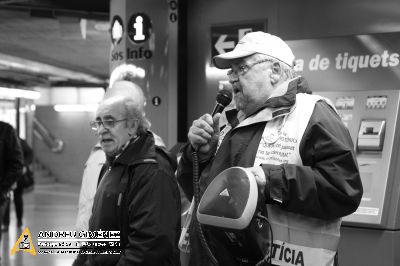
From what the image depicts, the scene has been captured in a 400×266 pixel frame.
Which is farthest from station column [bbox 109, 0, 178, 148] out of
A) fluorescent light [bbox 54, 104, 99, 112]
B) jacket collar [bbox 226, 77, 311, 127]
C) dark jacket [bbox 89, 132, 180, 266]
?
fluorescent light [bbox 54, 104, 99, 112]

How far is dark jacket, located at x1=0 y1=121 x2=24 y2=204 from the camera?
5254 millimetres

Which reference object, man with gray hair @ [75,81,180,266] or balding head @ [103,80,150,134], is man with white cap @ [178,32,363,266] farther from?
balding head @ [103,80,150,134]

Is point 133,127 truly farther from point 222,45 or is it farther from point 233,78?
point 222,45

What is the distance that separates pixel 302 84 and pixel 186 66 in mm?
3096

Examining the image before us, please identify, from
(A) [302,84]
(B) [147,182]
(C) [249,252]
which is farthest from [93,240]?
(A) [302,84]

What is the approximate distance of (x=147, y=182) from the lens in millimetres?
2303

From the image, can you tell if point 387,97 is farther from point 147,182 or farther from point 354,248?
point 147,182

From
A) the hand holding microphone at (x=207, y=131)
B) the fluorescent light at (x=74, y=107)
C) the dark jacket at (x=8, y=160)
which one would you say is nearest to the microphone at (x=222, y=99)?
the hand holding microphone at (x=207, y=131)

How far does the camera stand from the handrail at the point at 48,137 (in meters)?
19.3

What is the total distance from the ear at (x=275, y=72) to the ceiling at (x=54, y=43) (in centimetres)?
520

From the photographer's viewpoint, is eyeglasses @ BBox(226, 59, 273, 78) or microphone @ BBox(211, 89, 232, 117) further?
microphone @ BBox(211, 89, 232, 117)

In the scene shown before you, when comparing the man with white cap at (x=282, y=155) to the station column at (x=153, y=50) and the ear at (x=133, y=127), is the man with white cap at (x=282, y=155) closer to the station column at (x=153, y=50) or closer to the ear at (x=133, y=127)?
the ear at (x=133, y=127)

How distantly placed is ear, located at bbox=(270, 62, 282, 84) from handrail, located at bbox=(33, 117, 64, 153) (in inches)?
705

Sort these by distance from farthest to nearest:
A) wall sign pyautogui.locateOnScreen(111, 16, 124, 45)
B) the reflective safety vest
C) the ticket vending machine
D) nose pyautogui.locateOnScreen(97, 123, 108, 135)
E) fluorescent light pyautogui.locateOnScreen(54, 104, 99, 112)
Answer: fluorescent light pyautogui.locateOnScreen(54, 104, 99, 112) < wall sign pyautogui.locateOnScreen(111, 16, 124, 45) < the ticket vending machine < nose pyautogui.locateOnScreen(97, 123, 108, 135) < the reflective safety vest
